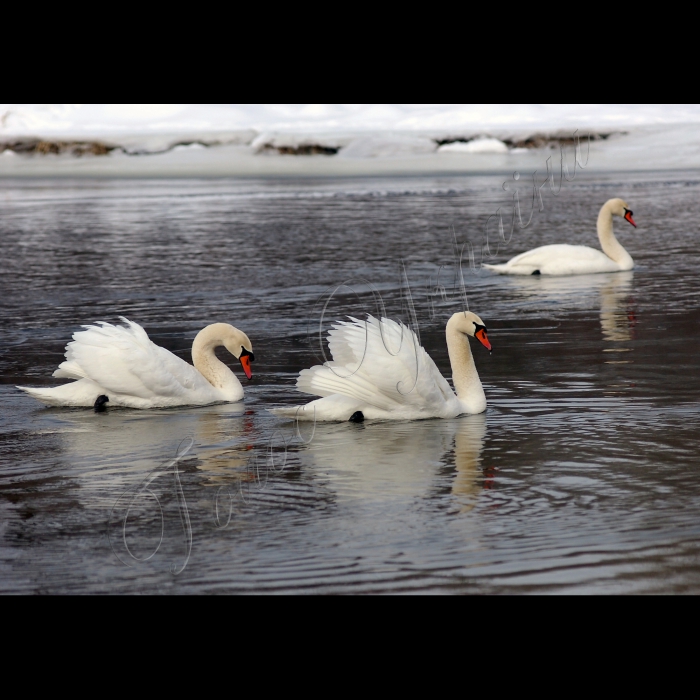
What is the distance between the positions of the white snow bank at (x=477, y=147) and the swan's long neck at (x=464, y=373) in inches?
1343

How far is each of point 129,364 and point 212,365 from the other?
726mm

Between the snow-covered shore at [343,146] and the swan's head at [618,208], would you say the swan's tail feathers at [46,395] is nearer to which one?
the swan's head at [618,208]

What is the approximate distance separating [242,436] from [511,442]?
166cm

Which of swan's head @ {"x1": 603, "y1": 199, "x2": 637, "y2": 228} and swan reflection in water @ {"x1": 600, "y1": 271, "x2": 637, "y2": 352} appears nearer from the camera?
swan reflection in water @ {"x1": 600, "y1": 271, "x2": 637, "y2": 352}

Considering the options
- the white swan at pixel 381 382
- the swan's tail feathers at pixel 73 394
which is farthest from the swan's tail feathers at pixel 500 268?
the swan's tail feathers at pixel 73 394

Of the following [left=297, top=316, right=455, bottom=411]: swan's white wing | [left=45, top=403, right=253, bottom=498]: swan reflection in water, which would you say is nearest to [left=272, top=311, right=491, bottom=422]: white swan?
[left=297, top=316, right=455, bottom=411]: swan's white wing

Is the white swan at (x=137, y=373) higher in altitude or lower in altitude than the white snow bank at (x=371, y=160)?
lower

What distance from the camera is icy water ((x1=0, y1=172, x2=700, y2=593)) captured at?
519 centimetres

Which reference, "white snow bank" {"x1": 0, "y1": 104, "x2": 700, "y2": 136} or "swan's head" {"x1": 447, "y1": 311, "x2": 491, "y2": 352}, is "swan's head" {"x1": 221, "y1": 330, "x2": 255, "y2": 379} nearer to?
"swan's head" {"x1": 447, "y1": 311, "x2": 491, "y2": 352}

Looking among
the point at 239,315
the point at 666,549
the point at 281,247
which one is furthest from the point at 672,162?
the point at 666,549

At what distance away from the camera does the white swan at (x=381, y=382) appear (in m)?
7.60

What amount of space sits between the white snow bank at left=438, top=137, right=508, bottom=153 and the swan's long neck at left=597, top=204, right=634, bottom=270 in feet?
84.9

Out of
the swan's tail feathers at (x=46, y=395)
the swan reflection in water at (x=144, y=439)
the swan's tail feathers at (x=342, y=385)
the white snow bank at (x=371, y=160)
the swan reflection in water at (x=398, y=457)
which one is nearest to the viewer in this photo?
the swan reflection in water at (x=398, y=457)

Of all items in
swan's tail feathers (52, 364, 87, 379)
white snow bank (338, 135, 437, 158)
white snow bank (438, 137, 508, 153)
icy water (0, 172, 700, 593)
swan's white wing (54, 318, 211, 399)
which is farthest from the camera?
white snow bank (438, 137, 508, 153)
